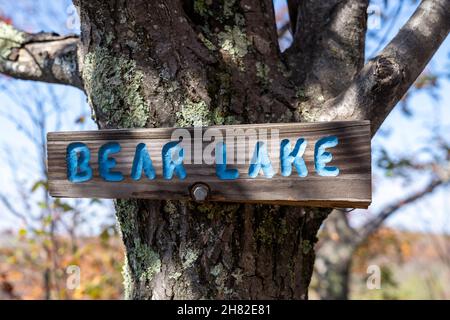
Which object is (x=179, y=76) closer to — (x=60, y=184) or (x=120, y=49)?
(x=120, y=49)

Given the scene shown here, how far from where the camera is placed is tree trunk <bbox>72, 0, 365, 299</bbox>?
1443mm

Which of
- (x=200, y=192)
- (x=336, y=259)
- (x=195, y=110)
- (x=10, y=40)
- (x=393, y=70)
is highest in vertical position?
(x=10, y=40)

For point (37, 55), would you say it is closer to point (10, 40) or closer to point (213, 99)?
point (10, 40)

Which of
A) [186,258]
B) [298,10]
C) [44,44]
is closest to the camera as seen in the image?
[186,258]

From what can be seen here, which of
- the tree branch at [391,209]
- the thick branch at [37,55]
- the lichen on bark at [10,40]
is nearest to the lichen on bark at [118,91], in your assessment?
the thick branch at [37,55]

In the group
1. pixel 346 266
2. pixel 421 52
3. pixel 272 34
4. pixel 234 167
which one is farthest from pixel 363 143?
pixel 346 266

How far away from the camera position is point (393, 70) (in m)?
1.45

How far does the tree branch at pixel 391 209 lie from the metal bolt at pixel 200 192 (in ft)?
12.4

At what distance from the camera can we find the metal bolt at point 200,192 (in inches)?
53.7

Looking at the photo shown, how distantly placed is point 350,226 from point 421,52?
413 cm

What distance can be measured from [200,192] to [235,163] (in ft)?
0.41

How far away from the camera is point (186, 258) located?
143 cm

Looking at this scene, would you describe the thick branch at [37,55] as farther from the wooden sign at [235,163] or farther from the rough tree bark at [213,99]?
the wooden sign at [235,163]

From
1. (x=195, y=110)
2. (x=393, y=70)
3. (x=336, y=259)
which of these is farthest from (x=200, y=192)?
(x=336, y=259)
